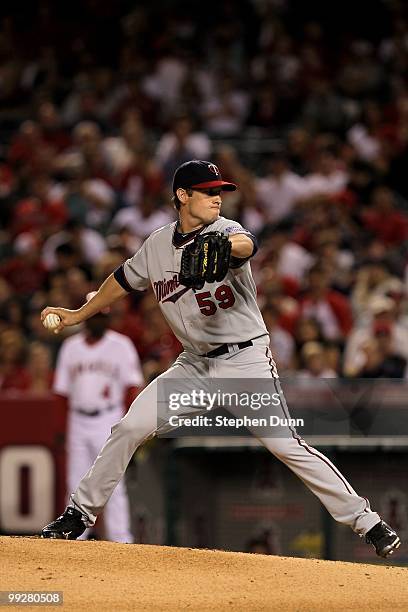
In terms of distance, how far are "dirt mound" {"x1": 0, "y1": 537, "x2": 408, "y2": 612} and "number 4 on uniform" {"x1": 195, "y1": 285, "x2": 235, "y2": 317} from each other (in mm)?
1118

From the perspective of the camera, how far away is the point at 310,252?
11188mm

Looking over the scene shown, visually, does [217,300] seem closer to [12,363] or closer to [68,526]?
[68,526]

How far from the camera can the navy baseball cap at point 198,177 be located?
18.7 feet

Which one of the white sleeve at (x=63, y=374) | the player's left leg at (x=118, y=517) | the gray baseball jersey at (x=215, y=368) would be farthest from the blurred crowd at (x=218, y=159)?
the gray baseball jersey at (x=215, y=368)

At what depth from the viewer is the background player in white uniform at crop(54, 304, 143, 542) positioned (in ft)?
28.9

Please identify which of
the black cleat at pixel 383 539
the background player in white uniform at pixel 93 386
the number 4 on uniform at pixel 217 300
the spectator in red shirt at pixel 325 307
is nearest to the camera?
the black cleat at pixel 383 539

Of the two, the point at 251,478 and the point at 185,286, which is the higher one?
the point at 185,286

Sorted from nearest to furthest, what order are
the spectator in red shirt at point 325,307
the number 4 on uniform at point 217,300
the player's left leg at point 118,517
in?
the number 4 on uniform at point 217,300, the player's left leg at point 118,517, the spectator in red shirt at point 325,307

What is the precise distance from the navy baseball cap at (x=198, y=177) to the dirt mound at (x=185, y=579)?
1659mm

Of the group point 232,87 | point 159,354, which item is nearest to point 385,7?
point 232,87

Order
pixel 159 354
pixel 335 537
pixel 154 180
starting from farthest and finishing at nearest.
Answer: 1. pixel 154 180
2. pixel 159 354
3. pixel 335 537

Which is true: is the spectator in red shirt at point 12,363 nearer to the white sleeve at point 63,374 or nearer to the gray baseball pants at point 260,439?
the white sleeve at point 63,374

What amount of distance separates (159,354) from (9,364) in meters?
1.17

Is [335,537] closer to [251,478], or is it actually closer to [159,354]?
[251,478]
